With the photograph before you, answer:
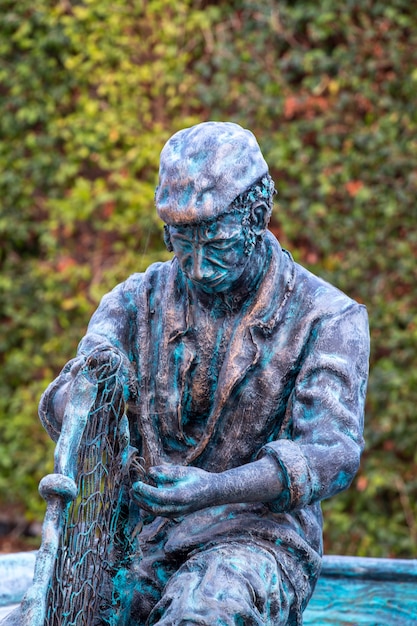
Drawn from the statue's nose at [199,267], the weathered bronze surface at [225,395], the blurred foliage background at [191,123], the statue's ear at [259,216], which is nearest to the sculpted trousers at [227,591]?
the weathered bronze surface at [225,395]

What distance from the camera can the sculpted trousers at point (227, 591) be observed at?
2.84 metres

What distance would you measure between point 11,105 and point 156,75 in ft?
3.27

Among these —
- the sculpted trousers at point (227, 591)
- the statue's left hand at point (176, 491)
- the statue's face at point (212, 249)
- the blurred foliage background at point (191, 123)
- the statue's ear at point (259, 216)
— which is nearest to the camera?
the sculpted trousers at point (227, 591)

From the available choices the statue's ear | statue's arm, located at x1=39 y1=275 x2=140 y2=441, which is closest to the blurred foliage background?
statue's arm, located at x1=39 y1=275 x2=140 y2=441

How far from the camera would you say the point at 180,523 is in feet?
10.7

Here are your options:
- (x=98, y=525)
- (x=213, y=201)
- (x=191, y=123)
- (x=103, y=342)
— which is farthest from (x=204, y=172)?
(x=191, y=123)

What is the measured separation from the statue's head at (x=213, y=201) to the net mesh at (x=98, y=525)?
1.27 feet

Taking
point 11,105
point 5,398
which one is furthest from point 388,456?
point 11,105

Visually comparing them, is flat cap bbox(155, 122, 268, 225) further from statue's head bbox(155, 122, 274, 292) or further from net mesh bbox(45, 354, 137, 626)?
net mesh bbox(45, 354, 137, 626)

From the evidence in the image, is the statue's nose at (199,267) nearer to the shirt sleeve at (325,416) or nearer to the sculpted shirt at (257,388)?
the sculpted shirt at (257,388)

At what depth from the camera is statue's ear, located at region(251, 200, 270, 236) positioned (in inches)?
125

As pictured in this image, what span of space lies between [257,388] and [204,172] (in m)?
0.63

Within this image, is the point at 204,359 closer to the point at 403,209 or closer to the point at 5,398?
the point at 403,209

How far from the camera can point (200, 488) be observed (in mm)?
2973
